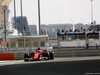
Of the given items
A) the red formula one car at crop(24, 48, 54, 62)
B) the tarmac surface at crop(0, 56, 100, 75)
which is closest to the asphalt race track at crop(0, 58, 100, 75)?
the tarmac surface at crop(0, 56, 100, 75)

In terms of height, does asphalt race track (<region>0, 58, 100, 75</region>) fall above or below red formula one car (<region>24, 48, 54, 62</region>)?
above

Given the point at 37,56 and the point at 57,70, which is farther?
the point at 37,56

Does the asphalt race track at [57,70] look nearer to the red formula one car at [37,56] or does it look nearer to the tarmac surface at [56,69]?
the tarmac surface at [56,69]

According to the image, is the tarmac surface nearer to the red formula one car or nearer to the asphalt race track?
the asphalt race track

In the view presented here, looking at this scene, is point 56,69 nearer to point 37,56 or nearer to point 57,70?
point 57,70

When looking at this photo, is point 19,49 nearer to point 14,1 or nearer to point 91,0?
point 14,1

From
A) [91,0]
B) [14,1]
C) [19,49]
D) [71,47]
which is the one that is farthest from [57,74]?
[91,0]

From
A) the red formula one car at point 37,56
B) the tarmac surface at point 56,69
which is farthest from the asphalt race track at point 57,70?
the red formula one car at point 37,56

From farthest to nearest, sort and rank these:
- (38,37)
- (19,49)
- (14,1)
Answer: (14,1), (38,37), (19,49)

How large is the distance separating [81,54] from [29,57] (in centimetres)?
767

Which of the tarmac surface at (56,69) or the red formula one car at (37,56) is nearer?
the tarmac surface at (56,69)

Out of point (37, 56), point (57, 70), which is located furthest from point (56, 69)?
point (37, 56)

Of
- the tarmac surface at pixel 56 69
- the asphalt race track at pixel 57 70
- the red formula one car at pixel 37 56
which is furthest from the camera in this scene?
the red formula one car at pixel 37 56

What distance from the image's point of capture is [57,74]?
10.8m
